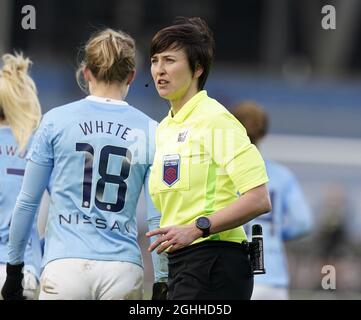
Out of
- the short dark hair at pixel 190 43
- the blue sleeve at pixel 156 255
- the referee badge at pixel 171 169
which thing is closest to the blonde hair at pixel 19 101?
the blue sleeve at pixel 156 255

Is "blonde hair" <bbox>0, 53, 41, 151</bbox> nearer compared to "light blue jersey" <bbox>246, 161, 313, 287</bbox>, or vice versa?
"blonde hair" <bbox>0, 53, 41, 151</bbox>

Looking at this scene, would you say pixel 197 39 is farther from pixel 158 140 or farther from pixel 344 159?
pixel 344 159

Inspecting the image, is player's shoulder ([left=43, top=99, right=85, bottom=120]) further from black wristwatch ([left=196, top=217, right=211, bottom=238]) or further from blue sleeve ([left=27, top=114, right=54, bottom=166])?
black wristwatch ([left=196, top=217, right=211, bottom=238])

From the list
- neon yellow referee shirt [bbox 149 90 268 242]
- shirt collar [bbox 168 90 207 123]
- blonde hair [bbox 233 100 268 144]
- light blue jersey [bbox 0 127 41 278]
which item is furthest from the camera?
blonde hair [bbox 233 100 268 144]

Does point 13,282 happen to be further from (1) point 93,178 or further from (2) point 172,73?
(2) point 172,73

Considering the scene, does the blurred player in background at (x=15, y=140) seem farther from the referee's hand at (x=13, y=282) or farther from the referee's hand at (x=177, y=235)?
the referee's hand at (x=177, y=235)

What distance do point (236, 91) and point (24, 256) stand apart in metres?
18.6

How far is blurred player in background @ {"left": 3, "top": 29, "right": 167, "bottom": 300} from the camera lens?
5.61 m

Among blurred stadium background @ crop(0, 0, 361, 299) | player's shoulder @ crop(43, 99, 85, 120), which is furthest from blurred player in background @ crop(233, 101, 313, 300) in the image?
blurred stadium background @ crop(0, 0, 361, 299)

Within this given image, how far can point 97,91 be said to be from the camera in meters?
5.86

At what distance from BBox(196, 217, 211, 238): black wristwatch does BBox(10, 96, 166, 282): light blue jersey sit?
643 mm

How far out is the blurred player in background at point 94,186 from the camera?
5613 mm

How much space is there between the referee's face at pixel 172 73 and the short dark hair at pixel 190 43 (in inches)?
1.0
